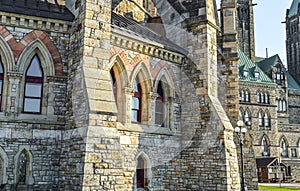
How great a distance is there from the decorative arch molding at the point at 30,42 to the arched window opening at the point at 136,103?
3.51m

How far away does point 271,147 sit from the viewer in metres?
48.5

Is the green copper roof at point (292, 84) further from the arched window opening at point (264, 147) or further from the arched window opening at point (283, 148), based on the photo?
the arched window opening at point (264, 147)

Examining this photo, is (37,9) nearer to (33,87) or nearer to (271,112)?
(33,87)

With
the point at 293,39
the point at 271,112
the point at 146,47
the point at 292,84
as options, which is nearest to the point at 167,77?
the point at 146,47

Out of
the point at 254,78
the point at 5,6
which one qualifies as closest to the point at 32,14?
the point at 5,6

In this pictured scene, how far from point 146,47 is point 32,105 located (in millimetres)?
5230

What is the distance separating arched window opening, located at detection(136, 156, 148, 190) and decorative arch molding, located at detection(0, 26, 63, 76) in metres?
4.80

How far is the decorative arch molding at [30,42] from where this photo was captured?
12375 millimetres

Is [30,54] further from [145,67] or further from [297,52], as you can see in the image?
[297,52]

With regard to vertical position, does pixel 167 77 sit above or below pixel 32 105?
above

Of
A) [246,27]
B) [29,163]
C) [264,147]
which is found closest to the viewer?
[29,163]

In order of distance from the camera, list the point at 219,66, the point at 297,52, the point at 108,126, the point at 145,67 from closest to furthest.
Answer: the point at 108,126
the point at 145,67
the point at 219,66
the point at 297,52

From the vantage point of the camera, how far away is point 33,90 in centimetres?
1278

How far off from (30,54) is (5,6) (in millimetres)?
1757
